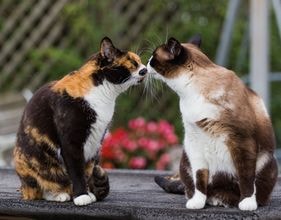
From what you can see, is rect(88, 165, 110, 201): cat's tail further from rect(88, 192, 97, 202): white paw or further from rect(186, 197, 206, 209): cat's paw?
rect(186, 197, 206, 209): cat's paw

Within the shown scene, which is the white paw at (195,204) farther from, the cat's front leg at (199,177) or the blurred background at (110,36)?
the blurred background at (110,36)

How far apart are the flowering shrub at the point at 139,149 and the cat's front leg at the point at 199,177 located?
9.56 feet

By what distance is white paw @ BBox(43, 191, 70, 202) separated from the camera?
2.63 meters

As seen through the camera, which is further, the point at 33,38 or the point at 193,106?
the point at 33,38

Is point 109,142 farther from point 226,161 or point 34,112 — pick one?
point 226,161

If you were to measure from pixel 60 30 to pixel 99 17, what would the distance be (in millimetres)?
379

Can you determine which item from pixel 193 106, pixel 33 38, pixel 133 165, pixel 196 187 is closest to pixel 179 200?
pixel 196 187

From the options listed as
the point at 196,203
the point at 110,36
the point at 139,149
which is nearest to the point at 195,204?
the point at 196,203

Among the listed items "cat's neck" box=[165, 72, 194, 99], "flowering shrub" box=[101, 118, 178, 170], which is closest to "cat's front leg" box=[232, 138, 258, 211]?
"cat's neck" box=[165, 72, 194, 99]

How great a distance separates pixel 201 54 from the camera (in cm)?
246

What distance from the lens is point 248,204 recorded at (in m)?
2.30

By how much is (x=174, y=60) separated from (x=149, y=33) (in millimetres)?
4323

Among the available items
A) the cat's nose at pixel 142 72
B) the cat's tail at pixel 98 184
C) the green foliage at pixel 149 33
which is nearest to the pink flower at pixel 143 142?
the green foliage at pixel 149 33

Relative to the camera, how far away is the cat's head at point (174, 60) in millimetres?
2404
